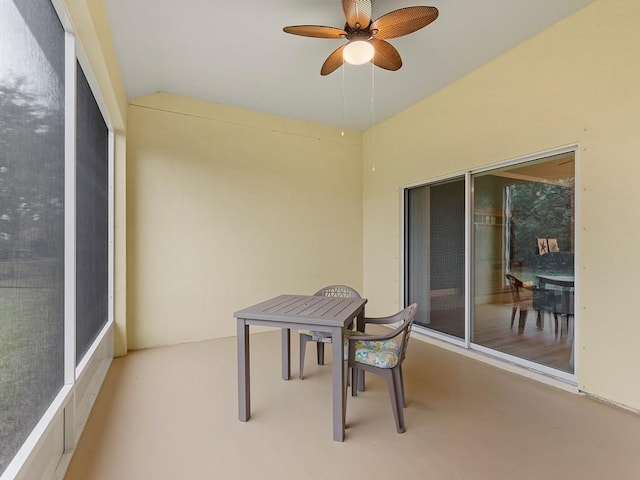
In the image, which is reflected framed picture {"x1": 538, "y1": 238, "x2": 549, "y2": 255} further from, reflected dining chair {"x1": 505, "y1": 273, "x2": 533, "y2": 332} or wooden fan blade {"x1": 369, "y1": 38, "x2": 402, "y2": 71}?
wooden fan blade {"x1": 369, "y1": 38, "x2": 402, "y2": 71}

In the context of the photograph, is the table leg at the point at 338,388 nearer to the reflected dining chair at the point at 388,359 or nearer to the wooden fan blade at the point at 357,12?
the reflected dining chair at the point at 388,359

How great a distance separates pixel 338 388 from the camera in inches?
75.1

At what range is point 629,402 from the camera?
7.11 ft

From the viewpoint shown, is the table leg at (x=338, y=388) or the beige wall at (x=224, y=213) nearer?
the table leg at (x=338, y=388)

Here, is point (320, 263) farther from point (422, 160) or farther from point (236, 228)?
point (422, 160)

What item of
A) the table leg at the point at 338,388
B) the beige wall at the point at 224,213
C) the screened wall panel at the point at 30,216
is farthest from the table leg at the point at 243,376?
the beige wall at the point at 224,213

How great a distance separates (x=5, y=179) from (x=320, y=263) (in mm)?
3689

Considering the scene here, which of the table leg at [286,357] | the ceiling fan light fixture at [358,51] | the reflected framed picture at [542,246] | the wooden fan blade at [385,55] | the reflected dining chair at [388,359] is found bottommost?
the table leg at [286,357]

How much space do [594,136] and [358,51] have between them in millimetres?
1858

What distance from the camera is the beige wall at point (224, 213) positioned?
357 cm

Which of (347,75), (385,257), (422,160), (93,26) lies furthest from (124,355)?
(422,160)

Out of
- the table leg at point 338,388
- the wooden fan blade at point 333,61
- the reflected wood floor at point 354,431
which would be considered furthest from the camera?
the wooden fan blade at point 333,61

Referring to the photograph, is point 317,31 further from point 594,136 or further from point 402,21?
point 594,136

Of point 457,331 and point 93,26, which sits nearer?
point 93,26
